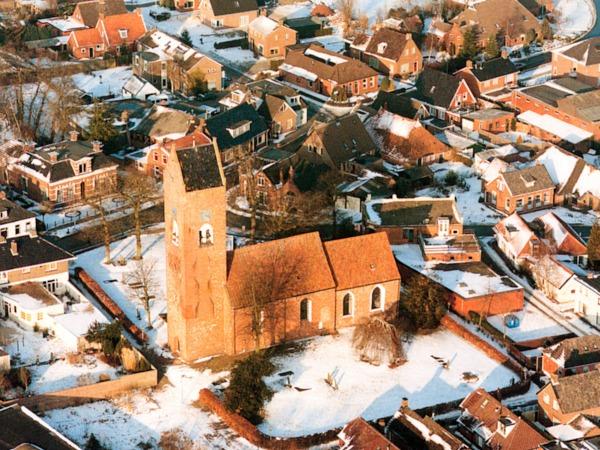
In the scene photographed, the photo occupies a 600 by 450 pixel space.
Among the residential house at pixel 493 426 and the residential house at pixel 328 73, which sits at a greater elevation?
the residential house at pixel 493 426

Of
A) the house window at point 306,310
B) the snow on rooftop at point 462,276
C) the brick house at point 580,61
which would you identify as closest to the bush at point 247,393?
the house window at point 306,310

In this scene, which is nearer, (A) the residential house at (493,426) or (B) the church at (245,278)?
(A) the residential house at (493,426)

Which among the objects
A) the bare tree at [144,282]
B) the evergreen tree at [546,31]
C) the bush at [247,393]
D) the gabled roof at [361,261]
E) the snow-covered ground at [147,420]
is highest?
the gabled roof at [361,261]

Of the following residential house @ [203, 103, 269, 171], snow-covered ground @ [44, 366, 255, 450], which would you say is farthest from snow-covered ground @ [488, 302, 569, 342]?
residential house @ [203, 103, 269, 171]

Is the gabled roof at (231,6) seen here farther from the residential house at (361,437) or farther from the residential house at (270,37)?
the residential house at (361,437)

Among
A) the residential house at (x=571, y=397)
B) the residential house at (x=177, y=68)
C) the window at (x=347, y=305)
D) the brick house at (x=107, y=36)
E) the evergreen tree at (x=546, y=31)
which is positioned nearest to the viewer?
the residential house at (x=571, y=397)

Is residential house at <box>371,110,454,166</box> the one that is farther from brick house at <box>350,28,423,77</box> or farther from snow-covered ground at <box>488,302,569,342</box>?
snow-covered ground at <box>488,302,569,342</box>
